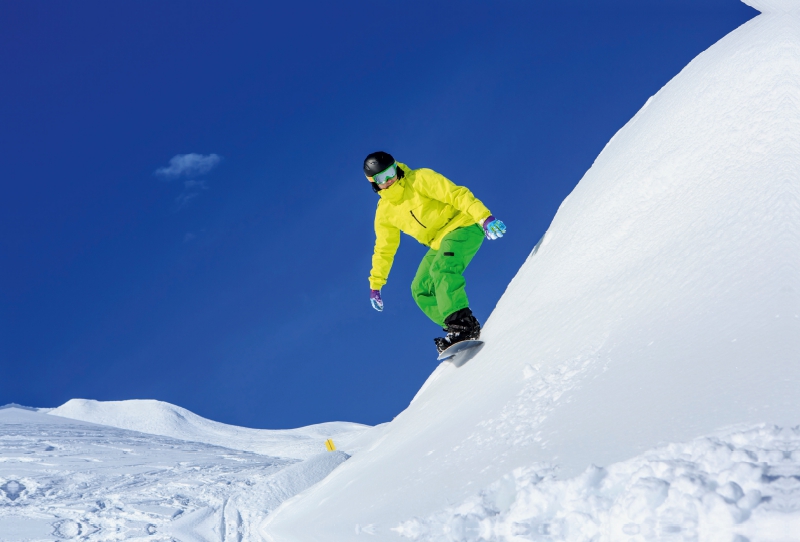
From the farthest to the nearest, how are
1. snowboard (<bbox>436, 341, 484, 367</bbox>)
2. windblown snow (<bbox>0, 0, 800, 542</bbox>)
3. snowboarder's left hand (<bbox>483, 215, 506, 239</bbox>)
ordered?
snowboarder's left hand (<bbox>483, 215, 506, 239</bbox>) < snowboard (<bbox>436, 341, 484, 367</bbox>) < windblown snow (<bbox>0, 0, 800, 542</bbox>)

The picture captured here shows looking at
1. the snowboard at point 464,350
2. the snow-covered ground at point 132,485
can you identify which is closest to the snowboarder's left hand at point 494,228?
the snowboard at point 464,350

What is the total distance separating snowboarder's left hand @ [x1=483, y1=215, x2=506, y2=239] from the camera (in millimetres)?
4188

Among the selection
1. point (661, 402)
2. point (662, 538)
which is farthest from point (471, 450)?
point (662, 538)

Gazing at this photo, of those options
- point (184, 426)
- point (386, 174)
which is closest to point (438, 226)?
point (386, 174)

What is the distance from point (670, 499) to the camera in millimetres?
1427

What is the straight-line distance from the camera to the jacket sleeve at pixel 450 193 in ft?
14.3

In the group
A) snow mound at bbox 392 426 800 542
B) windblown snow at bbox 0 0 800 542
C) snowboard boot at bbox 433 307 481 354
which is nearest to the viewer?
snow mound at bbox 392 426 800 542

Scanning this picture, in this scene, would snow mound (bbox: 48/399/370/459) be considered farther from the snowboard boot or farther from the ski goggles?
the ski goggles

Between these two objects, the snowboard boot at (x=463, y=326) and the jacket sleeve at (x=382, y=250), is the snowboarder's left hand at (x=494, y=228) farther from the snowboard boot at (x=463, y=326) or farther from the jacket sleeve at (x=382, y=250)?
the jacket sleeve at (x=382, y=250)

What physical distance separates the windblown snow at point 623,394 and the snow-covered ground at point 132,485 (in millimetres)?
30


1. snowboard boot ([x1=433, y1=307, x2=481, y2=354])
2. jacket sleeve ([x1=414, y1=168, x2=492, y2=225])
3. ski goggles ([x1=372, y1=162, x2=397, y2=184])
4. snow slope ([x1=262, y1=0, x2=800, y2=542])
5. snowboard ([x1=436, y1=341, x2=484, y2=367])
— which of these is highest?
ski goggles ([x1=372, y1=162, x2=397, y2=184])

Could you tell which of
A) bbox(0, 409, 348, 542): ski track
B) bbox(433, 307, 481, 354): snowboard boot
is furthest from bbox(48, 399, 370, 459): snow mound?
bbox(433, 307, 481, 354): snowboard boot

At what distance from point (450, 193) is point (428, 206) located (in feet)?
0.75

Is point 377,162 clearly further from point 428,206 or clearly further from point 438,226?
point 438,226
